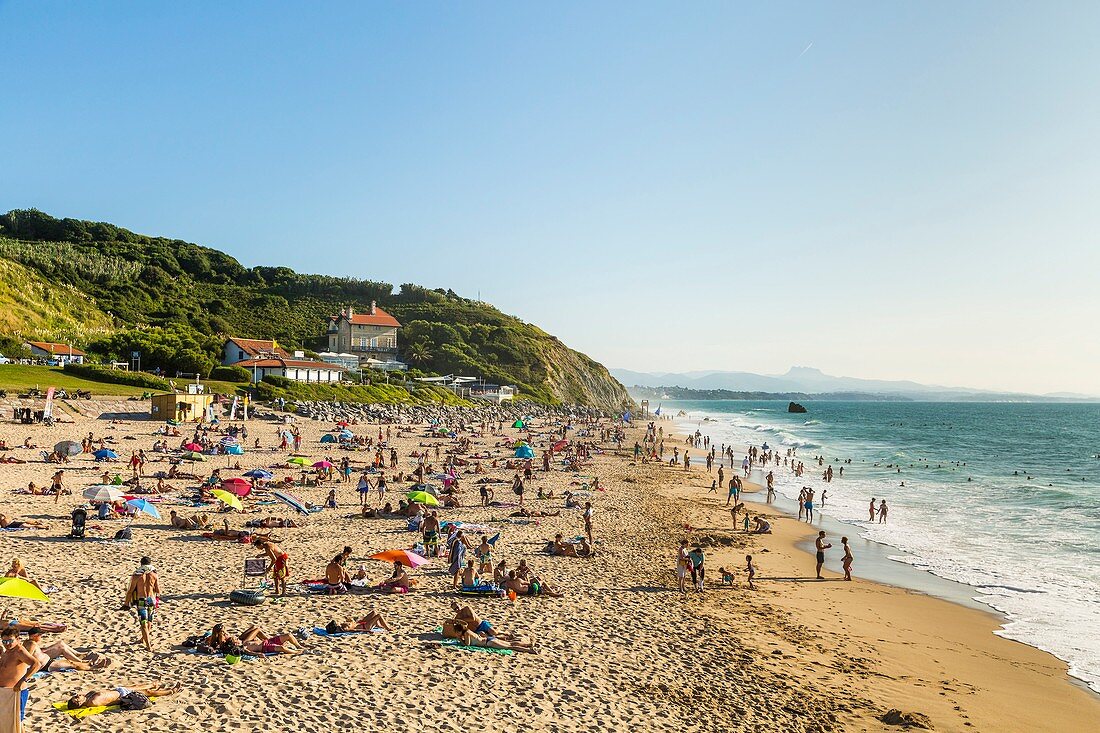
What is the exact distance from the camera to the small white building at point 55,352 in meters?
56.4

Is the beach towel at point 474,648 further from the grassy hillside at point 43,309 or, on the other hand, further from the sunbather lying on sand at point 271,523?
the grassy hillside at point 43,309

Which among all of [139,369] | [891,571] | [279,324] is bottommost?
[891,571]

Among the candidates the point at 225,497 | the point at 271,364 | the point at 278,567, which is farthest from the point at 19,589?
the point at 271,364

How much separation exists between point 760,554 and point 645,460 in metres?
25.7

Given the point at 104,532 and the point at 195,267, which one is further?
the point at 195,267

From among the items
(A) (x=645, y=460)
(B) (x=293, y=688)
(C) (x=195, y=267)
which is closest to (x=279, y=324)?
(C) (x=195, y=267)

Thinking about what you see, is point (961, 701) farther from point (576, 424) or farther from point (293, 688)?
point (576, 424)

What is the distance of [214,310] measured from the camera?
98938 millimetres

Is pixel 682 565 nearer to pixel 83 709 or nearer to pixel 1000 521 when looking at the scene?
pixel 83 709

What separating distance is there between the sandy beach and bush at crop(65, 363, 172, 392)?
3458 cm

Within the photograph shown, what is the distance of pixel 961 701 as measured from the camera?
10961mm

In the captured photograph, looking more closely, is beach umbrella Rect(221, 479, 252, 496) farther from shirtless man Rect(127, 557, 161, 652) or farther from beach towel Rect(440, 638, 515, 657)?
beach towel Rect(440, 638, 515, 657)

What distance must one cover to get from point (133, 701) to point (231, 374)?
58365 millimetres

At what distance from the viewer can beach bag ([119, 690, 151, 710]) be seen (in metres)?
7.70
